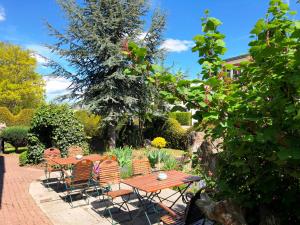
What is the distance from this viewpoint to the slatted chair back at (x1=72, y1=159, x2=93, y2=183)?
Answer: 21.5 feet

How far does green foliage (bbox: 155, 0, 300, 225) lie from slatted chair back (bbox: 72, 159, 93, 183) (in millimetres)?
4692

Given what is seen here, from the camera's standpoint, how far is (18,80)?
31.2m

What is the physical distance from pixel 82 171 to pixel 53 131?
5270 mm

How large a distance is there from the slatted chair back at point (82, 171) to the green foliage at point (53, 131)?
15.7ft

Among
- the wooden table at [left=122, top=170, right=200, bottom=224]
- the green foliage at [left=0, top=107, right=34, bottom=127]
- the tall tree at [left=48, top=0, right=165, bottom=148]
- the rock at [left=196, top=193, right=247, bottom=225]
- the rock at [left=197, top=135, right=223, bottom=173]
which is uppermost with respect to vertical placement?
the tall tree at [left=48, top=0, right=165, bottom=148]

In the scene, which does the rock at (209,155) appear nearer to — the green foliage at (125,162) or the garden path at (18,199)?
the garden path at (18,199)

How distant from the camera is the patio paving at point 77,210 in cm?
559

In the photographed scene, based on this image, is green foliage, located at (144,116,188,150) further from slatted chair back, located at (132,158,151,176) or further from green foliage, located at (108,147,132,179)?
slatted chair back, located at (132,158,151,176)

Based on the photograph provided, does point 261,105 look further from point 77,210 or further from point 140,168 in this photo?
point 77,210

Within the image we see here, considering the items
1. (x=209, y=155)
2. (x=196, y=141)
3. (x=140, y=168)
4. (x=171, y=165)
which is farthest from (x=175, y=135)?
(x=209, y=155)

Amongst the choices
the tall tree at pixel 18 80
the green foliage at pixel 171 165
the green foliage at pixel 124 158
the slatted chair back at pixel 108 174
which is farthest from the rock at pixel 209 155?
the tall tree at pixel 18 80

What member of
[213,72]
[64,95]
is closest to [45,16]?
[64,95]

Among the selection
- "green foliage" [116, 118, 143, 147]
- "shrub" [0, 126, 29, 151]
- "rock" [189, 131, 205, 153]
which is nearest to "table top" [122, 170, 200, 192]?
"rock" [189, 131, 205, 153]

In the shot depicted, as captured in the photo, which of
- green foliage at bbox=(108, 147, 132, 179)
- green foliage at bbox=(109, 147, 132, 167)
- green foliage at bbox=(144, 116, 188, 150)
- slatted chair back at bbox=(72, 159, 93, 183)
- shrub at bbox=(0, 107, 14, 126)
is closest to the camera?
slatted chair back at bbox=(72, 159, 93, 183)
